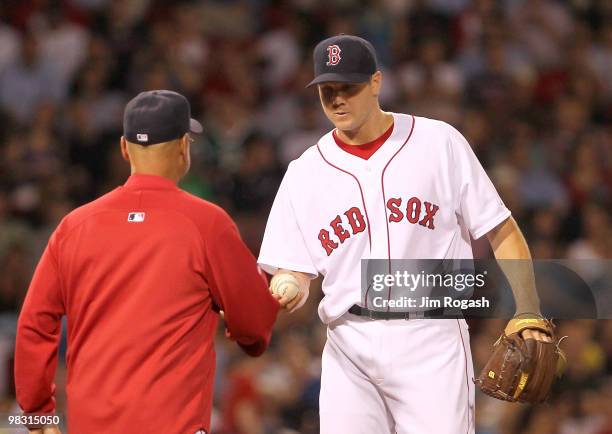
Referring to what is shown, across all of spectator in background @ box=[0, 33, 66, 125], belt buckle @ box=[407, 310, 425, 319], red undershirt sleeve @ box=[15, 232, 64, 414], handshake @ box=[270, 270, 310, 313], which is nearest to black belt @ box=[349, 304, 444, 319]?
belt buckle @ box=[407, 310, 425, 319]

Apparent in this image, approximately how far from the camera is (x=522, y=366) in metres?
3.87

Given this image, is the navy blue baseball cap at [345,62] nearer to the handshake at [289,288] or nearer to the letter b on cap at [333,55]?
the letter b on cap at [333,55]

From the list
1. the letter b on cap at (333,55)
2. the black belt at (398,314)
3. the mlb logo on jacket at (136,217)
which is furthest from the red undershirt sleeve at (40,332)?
the letter b on cap at (333,55)

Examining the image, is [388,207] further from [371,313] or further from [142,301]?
[142,301]

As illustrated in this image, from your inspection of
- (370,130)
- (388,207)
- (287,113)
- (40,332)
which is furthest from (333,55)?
(287,113)

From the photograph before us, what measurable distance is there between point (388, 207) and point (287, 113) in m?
5.19

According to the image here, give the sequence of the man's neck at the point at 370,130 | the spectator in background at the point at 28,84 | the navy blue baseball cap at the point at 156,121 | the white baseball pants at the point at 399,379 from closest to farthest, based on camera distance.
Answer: the navy blue baseball cap at the point at 156,121
the white baseball pants at the point at 399,379
the man's neck at the point at 370,130
the spectator in background at the point at 28,84

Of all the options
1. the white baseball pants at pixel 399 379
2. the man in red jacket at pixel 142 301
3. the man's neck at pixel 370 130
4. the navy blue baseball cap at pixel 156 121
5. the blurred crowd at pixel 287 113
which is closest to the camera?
the man in red jacket at pixel 142 301

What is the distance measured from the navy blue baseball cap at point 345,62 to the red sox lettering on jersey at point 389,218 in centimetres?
45

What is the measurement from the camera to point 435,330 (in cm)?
394

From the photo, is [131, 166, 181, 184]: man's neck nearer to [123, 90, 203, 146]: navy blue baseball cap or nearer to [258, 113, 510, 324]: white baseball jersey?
[123, 90, 203, 146]: navy blue baseball cap

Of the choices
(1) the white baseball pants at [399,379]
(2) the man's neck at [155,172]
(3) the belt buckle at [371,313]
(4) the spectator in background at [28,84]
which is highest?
(2) the man's neck at [155,172]

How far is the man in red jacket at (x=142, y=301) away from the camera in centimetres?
352

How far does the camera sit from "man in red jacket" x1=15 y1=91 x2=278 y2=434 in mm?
3516
